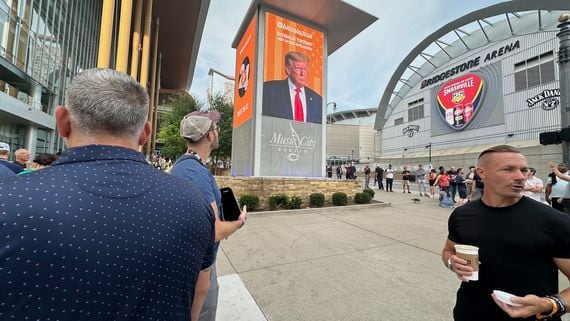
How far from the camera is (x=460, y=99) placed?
2920cm

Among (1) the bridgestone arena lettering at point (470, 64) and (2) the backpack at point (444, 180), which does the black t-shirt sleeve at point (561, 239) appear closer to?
(2) the backpack at point (444, 180)

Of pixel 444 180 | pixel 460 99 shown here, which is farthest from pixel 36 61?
pixel 460 99

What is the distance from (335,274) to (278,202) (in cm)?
549

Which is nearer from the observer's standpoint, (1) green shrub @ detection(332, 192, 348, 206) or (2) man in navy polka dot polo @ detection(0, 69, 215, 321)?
(2) man in navy polka dot polo @ detection(0, 69, 215, 321)

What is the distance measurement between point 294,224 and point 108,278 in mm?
6548

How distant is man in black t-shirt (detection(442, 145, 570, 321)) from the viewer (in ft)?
4.91

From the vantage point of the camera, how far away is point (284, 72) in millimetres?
11633

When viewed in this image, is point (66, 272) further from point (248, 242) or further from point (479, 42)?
point (479, 42)

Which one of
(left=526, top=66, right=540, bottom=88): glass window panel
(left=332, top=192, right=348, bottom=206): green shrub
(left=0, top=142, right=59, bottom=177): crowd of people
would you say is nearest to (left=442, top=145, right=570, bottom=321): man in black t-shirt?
(left=0, top=142, right=59, bottom=177): crowd of people

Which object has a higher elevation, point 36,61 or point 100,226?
point 36,61

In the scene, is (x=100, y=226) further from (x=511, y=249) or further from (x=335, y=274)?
(x=335, y=274)

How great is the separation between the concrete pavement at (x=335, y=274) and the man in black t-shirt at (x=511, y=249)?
1416mm

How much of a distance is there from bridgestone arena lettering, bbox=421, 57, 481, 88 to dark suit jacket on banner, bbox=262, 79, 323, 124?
26541 mm

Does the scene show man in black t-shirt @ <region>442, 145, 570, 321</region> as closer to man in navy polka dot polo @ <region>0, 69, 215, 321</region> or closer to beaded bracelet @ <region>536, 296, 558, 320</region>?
beaded bracelet @ <region>536, 296, 558, 320</region>
